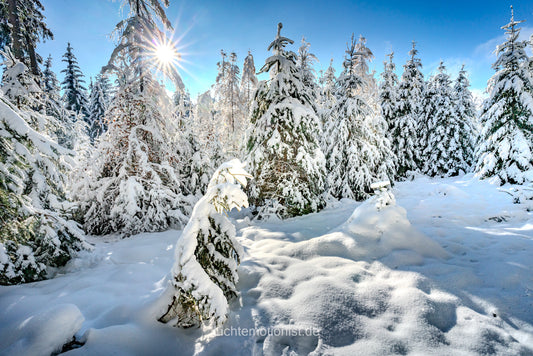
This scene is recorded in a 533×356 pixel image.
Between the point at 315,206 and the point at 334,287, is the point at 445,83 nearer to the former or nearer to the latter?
the point at 315,206

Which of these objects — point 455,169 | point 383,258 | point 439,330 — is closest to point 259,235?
point 383,258

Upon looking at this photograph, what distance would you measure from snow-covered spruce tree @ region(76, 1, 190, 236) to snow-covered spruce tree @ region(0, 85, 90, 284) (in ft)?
7.32

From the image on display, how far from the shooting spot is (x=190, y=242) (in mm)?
2557

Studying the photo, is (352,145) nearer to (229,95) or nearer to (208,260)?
(208,260)

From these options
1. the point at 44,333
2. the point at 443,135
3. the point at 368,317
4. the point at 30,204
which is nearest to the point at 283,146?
the point at 368,317

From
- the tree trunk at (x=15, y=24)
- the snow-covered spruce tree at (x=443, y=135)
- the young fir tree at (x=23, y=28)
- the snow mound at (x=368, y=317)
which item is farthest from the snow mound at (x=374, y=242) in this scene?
the snow-covered spruce tree at (x=443, y=135)

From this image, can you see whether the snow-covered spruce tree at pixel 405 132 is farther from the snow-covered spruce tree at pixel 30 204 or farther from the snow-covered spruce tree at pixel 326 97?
the snow-covered spruce tree at pixel 30 204

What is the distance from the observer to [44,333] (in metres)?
2.18

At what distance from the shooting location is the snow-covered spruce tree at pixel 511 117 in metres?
10.9

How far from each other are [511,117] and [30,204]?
62.3 feet

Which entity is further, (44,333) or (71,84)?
(71,84)

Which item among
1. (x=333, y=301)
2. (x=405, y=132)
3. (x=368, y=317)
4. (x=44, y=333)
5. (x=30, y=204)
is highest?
(x=405, y=132)

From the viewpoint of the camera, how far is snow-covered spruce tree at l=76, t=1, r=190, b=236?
704cm

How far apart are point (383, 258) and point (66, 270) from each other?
590cm
